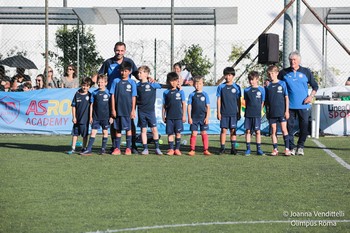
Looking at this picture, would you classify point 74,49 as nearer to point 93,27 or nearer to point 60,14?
point 60,14

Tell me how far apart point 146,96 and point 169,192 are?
6253 millimetres

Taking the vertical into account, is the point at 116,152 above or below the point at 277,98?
below

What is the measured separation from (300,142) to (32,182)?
6.26 meters

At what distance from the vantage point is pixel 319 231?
7.37 m

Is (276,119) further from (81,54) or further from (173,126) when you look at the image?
(81,54)

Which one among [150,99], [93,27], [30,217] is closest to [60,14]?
[93,27]

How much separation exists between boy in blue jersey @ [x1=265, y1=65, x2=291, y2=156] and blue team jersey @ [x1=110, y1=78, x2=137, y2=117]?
8.14 feet

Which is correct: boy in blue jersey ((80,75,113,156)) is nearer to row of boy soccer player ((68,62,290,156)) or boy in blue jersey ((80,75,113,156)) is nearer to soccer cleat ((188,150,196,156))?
row of boy soccer player ((68,62,290,156))

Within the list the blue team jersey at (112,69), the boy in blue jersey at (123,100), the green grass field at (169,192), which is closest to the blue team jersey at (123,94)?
the boy in blue jersey at (123,100)

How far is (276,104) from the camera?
15.5 meters

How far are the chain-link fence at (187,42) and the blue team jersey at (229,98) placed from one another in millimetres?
6684

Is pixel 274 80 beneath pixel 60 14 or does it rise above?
beneath

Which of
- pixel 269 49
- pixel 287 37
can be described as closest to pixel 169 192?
pixel 269 49

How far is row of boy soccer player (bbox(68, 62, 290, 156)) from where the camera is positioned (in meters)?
15.6
